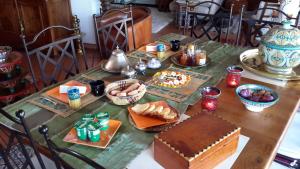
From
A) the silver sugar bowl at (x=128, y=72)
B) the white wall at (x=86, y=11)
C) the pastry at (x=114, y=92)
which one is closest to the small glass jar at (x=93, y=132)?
the pastry at (x=114, y=92)

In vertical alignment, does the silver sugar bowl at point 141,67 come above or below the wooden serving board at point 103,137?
above

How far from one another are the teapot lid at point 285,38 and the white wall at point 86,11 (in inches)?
113

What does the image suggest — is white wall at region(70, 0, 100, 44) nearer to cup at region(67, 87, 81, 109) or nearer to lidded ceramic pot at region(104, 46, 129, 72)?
lidded ceramic pot at region(104, 46, 129, 72)

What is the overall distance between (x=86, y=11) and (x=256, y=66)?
111 inches

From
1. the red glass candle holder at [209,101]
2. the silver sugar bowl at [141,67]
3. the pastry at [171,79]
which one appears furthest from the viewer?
the silver sugar bowl at [141,67]

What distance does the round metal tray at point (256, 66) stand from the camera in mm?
1464

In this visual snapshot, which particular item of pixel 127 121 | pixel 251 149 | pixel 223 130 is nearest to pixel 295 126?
pixel 251 149

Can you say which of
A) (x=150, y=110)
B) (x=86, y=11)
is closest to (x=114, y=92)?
(x=150, y=110)

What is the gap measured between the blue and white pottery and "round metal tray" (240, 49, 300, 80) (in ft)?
0.11

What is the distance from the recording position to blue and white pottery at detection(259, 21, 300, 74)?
4.45 ft

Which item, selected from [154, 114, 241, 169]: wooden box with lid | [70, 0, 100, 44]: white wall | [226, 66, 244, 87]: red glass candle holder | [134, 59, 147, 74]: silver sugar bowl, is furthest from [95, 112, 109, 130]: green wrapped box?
[70, 0, 100, 44]: white wall

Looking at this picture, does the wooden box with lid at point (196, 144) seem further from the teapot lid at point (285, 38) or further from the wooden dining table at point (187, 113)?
the teapot lid at point (285, 38)

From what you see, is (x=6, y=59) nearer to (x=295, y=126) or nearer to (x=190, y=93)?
(x=190, y=93)

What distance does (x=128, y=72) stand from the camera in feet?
4.81
